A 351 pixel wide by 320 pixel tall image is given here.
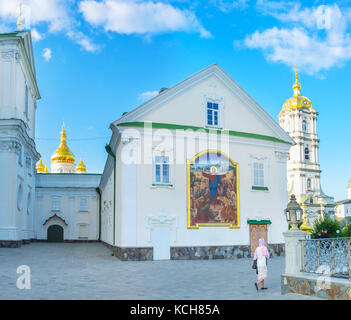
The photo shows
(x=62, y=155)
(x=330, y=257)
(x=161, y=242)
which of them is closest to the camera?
(x=330, y=257)

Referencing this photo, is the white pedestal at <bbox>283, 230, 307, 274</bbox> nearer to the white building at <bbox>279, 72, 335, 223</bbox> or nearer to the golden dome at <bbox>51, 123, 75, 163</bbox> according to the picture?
the golden dome at <bbox>51, 123, 75, 163</bbox>

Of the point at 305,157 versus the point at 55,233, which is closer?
the point at 55,233

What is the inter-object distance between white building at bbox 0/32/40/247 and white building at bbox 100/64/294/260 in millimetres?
7849

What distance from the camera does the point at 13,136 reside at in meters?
28.3

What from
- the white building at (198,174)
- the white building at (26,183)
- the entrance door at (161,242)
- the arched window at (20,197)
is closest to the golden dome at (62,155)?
the white building at (26,183)

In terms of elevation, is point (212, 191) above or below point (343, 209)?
above

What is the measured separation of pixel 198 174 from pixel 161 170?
7.01 feet

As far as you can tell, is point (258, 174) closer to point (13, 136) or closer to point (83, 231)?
point (13, 136)

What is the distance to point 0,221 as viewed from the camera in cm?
2783

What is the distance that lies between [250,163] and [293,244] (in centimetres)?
1342

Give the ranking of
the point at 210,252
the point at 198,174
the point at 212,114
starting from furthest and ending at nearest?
1. the point at 212,114
2. the point at 198,174
3. the point at 210,252

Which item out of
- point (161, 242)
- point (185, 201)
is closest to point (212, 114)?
point (185, 201)

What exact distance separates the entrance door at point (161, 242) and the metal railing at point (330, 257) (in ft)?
37.0
